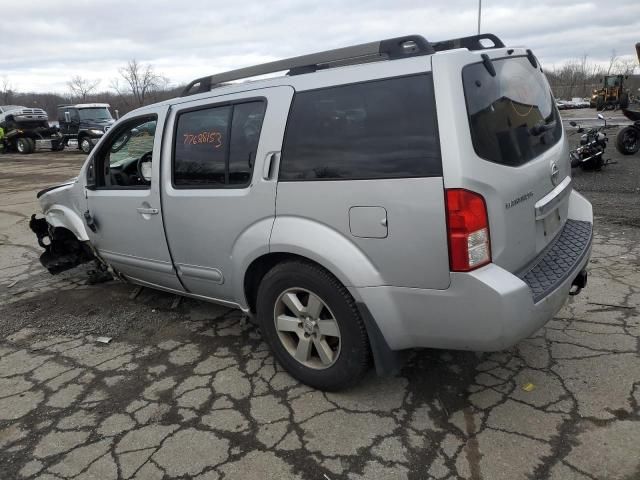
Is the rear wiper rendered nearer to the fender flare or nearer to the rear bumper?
the rear bumper

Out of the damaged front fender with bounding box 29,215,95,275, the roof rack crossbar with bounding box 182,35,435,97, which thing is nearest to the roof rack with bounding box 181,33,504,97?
the roof rack crossbar with bounding box 182,35,435,97

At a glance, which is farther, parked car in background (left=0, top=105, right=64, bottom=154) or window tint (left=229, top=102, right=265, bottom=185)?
parked car in background (left=0, top=105, right=64, bottom=154)

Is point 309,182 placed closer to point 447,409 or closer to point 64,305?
point 447,409

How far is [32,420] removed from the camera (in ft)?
9.34

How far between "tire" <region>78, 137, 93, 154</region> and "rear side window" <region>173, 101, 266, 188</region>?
1930cm

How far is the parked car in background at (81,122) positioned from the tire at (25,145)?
2764mm

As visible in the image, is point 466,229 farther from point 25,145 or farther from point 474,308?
point 25,145

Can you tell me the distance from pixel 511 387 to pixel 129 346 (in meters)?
2.67

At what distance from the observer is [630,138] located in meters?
11.3

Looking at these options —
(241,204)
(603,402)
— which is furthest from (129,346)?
(603,402)

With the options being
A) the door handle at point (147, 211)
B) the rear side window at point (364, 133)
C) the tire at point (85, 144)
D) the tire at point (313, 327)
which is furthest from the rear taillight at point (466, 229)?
the tire at point (85, 144)

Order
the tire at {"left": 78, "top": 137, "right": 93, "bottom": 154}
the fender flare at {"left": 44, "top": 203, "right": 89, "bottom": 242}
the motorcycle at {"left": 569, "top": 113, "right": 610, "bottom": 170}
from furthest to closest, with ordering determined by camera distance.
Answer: the tire at {"left": 78, "top": 137, "right": 93, "bottom": 154}
the motorcycle at {"left": 569, "top": 113, "right": 610, "bottom": 170}
the fender flare at {"left": 44, "top": 203, "right": 89, "bottom": 242}

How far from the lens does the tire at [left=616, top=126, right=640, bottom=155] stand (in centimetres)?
1123

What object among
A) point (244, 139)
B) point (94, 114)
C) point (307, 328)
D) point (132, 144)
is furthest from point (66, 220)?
point (94, 114)
